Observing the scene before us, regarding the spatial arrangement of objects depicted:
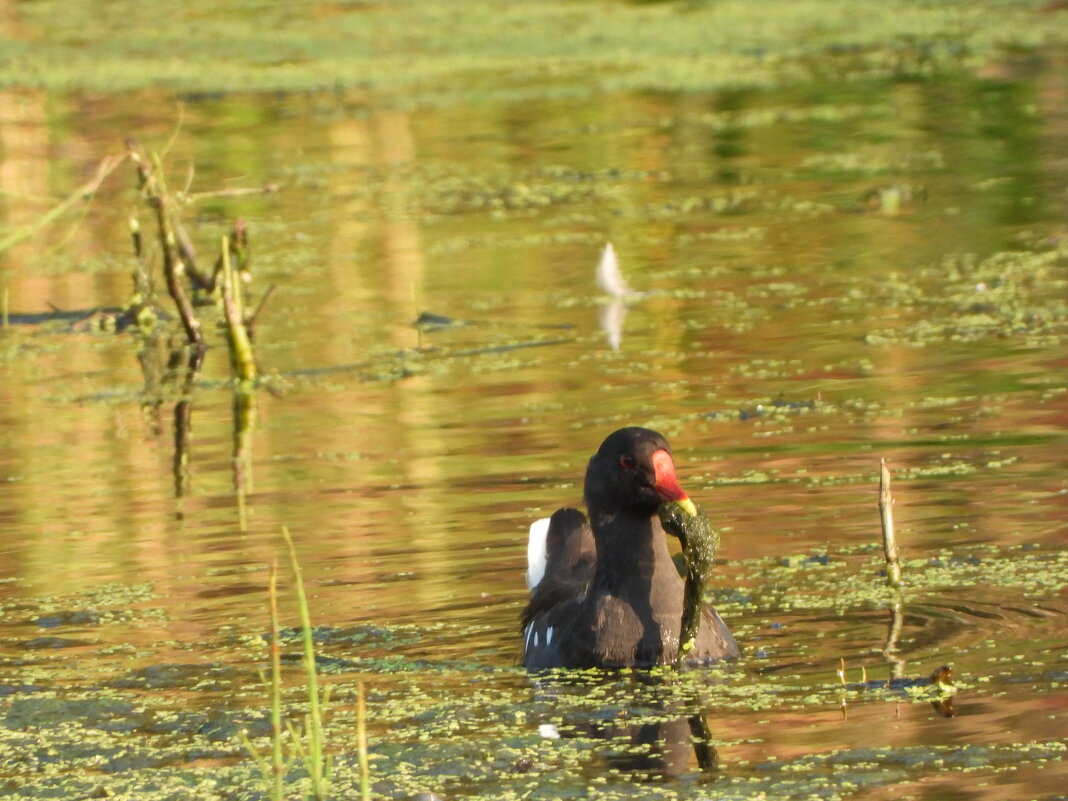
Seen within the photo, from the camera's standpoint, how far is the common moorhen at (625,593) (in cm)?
546

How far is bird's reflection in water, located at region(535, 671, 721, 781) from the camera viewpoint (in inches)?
180

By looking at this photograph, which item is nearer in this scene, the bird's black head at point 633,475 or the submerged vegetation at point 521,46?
the bird's black head at point 633,475

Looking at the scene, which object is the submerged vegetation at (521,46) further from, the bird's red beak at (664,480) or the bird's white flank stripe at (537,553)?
the bird's red beak at (664,480)

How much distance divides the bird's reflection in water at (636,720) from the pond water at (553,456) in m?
0.02

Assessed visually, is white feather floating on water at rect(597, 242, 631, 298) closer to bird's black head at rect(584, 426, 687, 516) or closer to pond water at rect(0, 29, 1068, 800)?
pond water at rect(0, 29, 1068, 800)

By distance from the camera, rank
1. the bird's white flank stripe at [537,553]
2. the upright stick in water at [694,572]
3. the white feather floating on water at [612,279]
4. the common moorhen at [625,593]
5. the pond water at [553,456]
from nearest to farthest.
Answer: the pond water at [553,456]
the upright stick in water at [694,572]
the common moorhen at [625,593]
the bird's white flank stripe at [537,553]
the white feather floating on water at [612,279]

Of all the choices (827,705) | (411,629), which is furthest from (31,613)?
(827,705)

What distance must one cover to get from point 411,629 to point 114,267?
674 cm

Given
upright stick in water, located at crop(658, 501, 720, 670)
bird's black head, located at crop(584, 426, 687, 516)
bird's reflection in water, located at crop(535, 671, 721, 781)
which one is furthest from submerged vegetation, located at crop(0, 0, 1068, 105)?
bird's reflection in water, located at crop(535, 671, 721, 781)

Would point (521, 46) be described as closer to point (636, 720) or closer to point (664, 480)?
point (664, 480)

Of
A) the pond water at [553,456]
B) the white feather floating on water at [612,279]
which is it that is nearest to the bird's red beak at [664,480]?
the pond water at [553,456]

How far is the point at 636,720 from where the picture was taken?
4.95 meters

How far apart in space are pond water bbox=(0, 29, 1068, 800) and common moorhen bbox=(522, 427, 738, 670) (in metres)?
0.10

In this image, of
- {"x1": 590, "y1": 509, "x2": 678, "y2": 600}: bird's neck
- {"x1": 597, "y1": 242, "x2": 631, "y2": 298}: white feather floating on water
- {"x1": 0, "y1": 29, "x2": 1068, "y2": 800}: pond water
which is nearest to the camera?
{"x1": 0, "y1": 29, "x2": 1068, "y2": 800}: pond water
